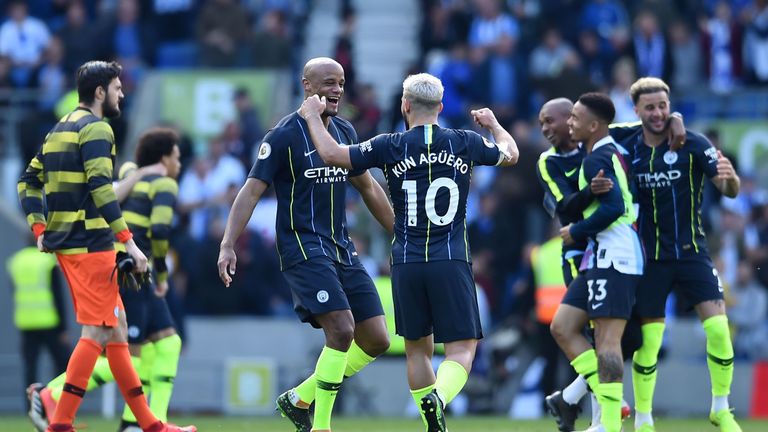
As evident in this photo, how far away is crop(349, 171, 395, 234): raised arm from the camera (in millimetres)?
11016

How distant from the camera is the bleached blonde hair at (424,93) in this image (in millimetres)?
10328

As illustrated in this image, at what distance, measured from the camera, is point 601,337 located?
11.2 meters

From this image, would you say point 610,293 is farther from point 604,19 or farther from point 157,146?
point 604,19

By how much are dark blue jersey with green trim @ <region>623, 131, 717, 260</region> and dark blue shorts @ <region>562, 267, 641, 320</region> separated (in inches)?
24.3

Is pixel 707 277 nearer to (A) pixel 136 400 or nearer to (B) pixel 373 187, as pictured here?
(B) pixel 373 187

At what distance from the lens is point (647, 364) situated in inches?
462

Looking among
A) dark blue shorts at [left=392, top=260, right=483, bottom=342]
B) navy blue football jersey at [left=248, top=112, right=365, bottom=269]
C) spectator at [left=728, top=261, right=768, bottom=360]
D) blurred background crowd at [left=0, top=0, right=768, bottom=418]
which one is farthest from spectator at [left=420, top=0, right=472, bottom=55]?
dark blue shorts at [left=392, top=260, right=483, bottom=342]

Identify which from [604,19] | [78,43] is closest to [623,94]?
[604,19]

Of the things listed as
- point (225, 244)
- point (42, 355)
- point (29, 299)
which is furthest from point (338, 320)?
point (42, 355)

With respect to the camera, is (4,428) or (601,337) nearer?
(601,337)

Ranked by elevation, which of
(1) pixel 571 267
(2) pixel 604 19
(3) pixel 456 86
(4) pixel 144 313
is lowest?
(4) pixel 144 313

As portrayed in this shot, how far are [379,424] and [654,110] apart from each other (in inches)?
208

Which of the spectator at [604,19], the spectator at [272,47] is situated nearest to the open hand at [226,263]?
the spectator at [272,47]

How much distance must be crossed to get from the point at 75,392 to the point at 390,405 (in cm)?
786
